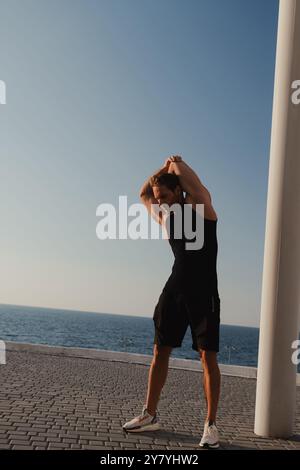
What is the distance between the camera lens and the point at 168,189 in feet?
13.4

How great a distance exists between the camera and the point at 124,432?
4.16m

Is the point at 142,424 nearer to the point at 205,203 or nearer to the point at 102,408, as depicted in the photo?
the point at 102,408

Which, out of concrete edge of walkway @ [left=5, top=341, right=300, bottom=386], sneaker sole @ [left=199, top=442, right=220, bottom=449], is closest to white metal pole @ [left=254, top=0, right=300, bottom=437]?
sneaker sole @ [left=199, top=442, right=220, bottom=449]

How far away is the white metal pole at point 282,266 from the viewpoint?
4406mm

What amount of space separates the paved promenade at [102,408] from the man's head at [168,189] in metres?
1.94

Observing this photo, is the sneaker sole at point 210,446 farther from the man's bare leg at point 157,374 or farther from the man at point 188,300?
the man's bare leg at point 157,374

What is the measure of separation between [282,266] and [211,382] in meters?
1.23

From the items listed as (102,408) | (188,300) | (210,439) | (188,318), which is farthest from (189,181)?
(102,408)

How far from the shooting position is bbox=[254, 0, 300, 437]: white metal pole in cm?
441

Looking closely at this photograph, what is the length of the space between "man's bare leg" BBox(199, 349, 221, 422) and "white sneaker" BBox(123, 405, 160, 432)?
57 centimetres

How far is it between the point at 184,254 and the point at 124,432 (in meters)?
1.57
